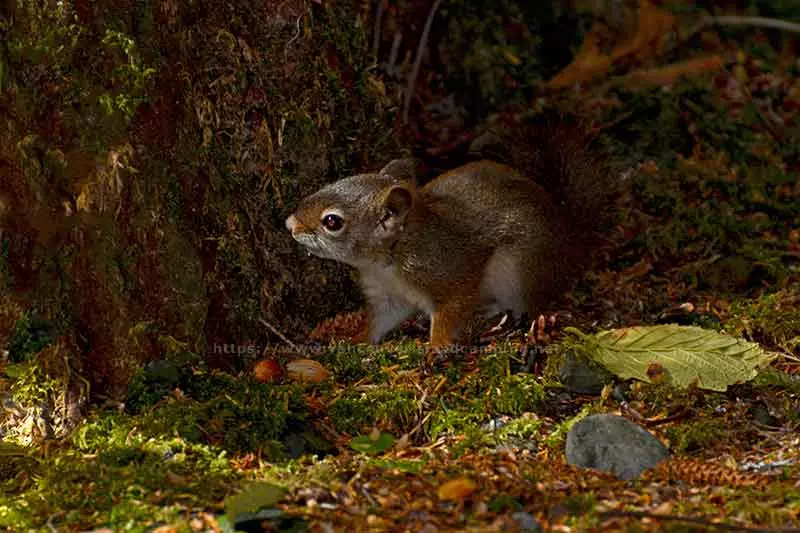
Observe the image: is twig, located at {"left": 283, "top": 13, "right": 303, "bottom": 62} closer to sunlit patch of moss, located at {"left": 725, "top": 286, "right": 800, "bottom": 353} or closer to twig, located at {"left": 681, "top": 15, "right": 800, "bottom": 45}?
sunlit patch of moss, located at {"left": 725, "top": 286, "right": 800, "bottom": 353}

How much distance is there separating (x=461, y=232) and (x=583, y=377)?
995 millimetres

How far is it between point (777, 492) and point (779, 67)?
15.8 ft

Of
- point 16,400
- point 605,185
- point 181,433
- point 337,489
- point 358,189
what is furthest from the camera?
point 605,185

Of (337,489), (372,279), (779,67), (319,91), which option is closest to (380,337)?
(372,279)

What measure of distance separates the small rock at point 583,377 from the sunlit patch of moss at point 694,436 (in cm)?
38

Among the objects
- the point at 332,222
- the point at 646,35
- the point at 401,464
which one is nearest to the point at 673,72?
the point at 646,35

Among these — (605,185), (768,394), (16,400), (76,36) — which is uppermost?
(76,36)

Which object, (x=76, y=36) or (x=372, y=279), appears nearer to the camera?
(x=76, y=36)

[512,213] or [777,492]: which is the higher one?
[512,213]

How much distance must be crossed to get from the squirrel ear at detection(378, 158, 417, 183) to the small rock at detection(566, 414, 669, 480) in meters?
1.62

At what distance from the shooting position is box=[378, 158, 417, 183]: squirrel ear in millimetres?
4441

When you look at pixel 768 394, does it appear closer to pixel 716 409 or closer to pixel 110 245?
pixel 716 409

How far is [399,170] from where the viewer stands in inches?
176

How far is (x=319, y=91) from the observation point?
424 cm
